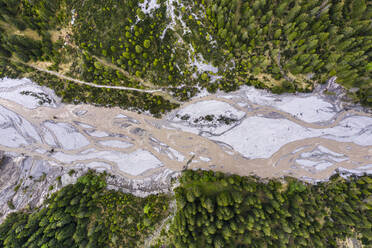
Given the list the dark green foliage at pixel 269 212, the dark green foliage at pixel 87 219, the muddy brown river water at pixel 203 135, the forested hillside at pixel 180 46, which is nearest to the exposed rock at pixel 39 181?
the muddy brown river water at pixel 203 135

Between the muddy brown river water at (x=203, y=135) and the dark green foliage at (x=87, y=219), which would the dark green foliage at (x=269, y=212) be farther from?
the dark green foliage at (x=87, y=219)

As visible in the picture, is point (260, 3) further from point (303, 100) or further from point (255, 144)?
point (255, 144)

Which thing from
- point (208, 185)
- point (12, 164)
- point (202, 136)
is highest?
point (202, 136)

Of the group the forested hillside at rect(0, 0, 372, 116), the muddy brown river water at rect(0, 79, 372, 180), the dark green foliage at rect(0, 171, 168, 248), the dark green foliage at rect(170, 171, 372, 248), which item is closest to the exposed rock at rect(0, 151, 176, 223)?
the muddy brown river water at rect(0, 79, 372, 180)

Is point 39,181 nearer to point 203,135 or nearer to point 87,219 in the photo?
point 87,219

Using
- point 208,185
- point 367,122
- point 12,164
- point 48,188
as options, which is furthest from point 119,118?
point 367,122
